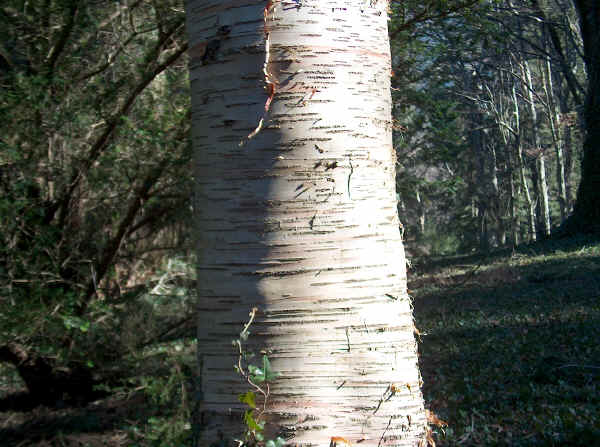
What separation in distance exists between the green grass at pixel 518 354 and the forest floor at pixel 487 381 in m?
0.01

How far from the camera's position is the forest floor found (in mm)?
4453

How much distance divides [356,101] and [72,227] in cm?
528

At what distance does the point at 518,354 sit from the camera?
6.21 metres

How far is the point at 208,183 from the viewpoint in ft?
5.95

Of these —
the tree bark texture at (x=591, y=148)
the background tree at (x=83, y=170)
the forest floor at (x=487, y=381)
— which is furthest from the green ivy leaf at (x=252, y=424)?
the tree bark texture at (x=591, y=148)

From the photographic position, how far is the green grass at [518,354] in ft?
14.4

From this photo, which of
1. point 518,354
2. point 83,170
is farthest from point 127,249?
point 518,354

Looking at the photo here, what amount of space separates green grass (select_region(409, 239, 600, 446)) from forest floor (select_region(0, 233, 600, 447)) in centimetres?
1

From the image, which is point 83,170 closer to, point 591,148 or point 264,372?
point 264,372

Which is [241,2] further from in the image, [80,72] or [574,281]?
[574,281]

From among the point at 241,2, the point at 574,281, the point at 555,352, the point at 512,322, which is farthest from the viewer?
the point at 574,281

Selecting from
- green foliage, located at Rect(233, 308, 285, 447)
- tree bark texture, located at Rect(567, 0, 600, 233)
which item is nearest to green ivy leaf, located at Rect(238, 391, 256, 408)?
green foliage, located at Rect(233, 308, 285, 447)

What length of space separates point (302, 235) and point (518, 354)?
5264mm

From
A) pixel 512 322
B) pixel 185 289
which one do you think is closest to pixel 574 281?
pixel 512 322
